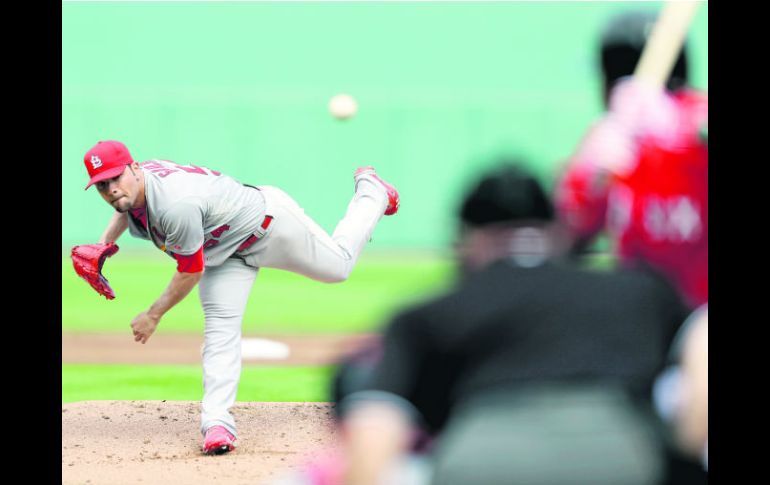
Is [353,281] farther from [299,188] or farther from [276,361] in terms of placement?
[276,361]

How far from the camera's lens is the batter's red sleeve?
4.62 meters

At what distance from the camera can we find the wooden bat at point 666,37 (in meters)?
2.67

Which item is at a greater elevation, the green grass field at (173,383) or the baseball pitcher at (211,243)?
the baseball pitcher at (211,243)

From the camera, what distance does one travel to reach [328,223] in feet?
55.0

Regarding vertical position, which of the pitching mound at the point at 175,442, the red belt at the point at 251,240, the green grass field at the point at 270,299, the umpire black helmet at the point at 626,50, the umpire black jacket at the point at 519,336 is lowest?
the green grass field at the point at 270,299

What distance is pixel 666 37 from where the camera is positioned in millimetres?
2674

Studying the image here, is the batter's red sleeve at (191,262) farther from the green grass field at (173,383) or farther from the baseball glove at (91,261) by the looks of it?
the green grass field at (173,383)

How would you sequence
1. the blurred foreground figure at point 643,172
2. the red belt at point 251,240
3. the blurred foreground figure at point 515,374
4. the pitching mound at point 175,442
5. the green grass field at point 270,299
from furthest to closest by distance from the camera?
the green grass field at point 270,299 → the red belt at point 251,240 → the pitching mound at point 175,442 → the blurred foreground figure at point 643,172 → the blurred foreground figure at point 515,374

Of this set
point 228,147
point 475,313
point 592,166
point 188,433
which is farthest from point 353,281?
point 475,313

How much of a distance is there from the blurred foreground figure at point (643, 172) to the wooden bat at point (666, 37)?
2.5 inches

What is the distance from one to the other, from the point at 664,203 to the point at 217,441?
2580 mm

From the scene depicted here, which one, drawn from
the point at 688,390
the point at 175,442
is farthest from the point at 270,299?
the point at 688,390

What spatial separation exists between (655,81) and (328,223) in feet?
46.3

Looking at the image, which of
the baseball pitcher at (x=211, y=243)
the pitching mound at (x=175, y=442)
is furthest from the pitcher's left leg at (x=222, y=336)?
the pitching mound at (x=175, y=442)
